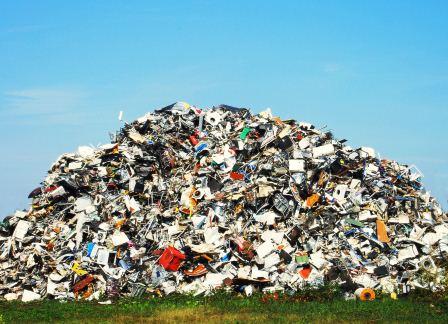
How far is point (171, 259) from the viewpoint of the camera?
2414 centimetres

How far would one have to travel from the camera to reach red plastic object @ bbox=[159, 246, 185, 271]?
2411 centimetres

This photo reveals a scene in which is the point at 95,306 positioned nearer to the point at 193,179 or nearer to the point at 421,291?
the point at 193,179

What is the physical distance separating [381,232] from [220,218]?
20.3 ft

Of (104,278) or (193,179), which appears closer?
(104,278)

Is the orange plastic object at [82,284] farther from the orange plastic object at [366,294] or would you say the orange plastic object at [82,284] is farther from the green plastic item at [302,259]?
the orange plastic object at [366,294]

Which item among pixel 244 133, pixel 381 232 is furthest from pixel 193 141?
pixel 381 232

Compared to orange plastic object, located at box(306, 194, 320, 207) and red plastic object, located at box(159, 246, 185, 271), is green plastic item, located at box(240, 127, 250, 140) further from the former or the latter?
red plastic object, located at box(159, 246, 185, 271)

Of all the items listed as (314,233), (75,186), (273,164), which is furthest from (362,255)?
(75,186)

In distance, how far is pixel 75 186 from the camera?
28.3 meters

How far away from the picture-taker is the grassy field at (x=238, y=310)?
1853 centimetres

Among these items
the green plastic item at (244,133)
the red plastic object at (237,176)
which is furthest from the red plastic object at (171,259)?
the green plastic item at (244,133)

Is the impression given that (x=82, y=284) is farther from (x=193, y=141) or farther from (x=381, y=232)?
(x=381, y=232)

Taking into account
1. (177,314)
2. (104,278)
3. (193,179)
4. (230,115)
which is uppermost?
(230,115)

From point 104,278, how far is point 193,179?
5612 mm
